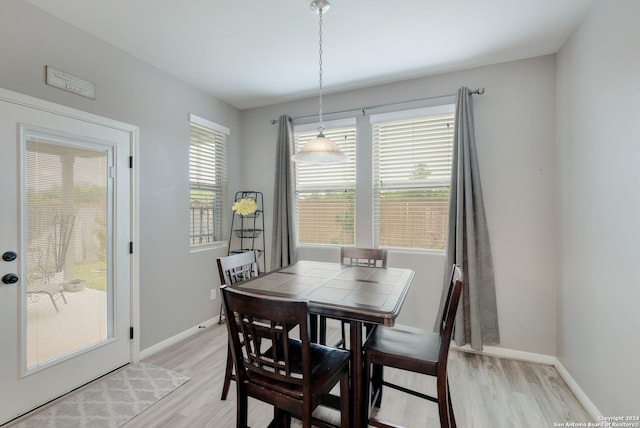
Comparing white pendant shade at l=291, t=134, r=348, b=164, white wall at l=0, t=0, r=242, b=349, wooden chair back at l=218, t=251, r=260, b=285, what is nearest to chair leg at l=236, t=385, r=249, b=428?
wooden chair back at l=218, t=251, r=260, b=285

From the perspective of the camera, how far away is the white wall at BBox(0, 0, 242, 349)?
6.36 ft

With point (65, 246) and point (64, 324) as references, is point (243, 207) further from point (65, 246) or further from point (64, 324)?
point (64, 324)

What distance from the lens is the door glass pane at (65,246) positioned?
1991 mm

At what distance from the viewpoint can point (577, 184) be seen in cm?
218

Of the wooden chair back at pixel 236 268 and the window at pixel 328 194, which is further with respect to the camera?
the window at pixel 328 194

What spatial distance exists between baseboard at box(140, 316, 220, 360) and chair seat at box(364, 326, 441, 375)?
225 cm

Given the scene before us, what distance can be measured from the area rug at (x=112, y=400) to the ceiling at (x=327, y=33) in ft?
9.11

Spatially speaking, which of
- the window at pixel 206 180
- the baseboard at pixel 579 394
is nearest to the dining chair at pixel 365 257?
the baseboard at pixel 579 394

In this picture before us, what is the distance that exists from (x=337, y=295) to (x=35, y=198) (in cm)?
220

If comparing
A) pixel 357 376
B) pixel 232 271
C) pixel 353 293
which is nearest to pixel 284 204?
pixel 232 271

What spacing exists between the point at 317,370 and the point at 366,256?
4.56ft

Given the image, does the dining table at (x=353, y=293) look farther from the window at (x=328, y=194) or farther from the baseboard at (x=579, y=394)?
the baseboard at (x=579, y=394)

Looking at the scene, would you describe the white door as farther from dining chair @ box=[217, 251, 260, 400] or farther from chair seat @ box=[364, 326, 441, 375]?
chair seat @ box=[364, 326, 441, 375]

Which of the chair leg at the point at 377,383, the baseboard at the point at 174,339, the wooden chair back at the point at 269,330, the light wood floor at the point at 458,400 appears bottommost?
the light wood floor at the point at 458,400
